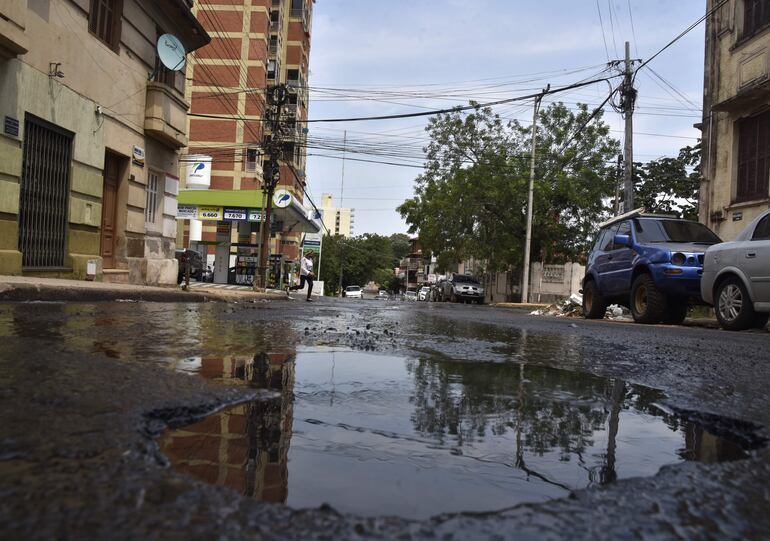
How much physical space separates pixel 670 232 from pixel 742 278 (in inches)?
96.2

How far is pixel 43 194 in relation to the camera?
428 inches

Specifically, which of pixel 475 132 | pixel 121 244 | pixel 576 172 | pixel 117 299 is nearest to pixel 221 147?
pixel 475 132

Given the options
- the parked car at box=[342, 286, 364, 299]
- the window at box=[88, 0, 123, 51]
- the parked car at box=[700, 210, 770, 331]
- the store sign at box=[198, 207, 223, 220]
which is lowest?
the parked car at box=[342, 286, 364, 299]

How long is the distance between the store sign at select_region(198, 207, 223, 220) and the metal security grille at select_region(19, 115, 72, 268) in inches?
599

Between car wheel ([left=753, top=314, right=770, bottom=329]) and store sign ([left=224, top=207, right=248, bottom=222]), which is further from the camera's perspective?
store sign ([left=224, top=207, right=248, bottom=222])

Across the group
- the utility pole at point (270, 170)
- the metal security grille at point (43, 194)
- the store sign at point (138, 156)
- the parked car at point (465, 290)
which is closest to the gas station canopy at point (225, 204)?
the utility pole at point (270, 170)

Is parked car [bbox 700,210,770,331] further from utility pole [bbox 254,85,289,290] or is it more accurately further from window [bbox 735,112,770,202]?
utility pole [bbox 254,85,289,290]

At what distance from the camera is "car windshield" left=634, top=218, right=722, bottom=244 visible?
392 inches

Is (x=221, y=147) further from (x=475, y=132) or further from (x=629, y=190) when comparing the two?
(x=629, y=190)

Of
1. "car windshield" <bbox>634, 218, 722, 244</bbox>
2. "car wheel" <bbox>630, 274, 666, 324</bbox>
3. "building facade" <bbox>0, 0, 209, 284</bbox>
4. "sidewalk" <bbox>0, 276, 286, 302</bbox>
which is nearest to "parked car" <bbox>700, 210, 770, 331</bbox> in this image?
"car wheel" <bbox>630, 274, 666, 324</bbox>

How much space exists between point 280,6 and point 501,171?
86.2 ft

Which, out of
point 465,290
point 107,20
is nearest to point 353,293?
point 465,290

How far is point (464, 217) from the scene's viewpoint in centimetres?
3200

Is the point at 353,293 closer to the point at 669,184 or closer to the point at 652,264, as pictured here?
the point at 669,184
